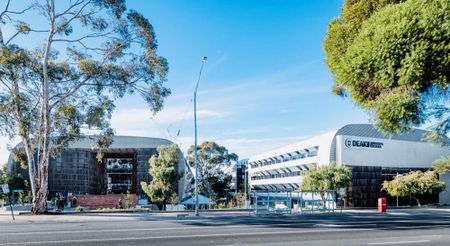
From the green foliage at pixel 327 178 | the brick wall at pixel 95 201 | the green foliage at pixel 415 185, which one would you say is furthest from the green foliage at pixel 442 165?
the brick wall at pixel 95 201

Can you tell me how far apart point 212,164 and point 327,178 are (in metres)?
33.7

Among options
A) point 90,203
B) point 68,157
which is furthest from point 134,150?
point 90,203

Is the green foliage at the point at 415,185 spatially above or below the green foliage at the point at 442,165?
below

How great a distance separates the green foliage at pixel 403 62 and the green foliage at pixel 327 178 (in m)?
31.6

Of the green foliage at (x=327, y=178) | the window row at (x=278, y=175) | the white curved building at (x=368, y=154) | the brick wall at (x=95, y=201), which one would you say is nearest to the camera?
the green foliage at (x=327, y=178)

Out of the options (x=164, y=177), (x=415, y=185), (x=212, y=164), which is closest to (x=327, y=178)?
(x=415, y=185)

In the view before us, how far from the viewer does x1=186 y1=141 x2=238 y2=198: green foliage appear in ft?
233

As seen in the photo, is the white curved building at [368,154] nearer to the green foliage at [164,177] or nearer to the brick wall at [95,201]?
the green foliage at [164,177]

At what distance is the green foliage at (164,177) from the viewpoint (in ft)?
130

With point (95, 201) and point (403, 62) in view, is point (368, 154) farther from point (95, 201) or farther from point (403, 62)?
point (403, 62)

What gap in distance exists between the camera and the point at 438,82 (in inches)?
285

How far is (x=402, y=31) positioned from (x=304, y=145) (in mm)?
54338

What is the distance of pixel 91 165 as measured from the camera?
64188 millimetres

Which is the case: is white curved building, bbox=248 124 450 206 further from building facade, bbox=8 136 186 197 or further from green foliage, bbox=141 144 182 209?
building facade, bbox=8 136 186 197
